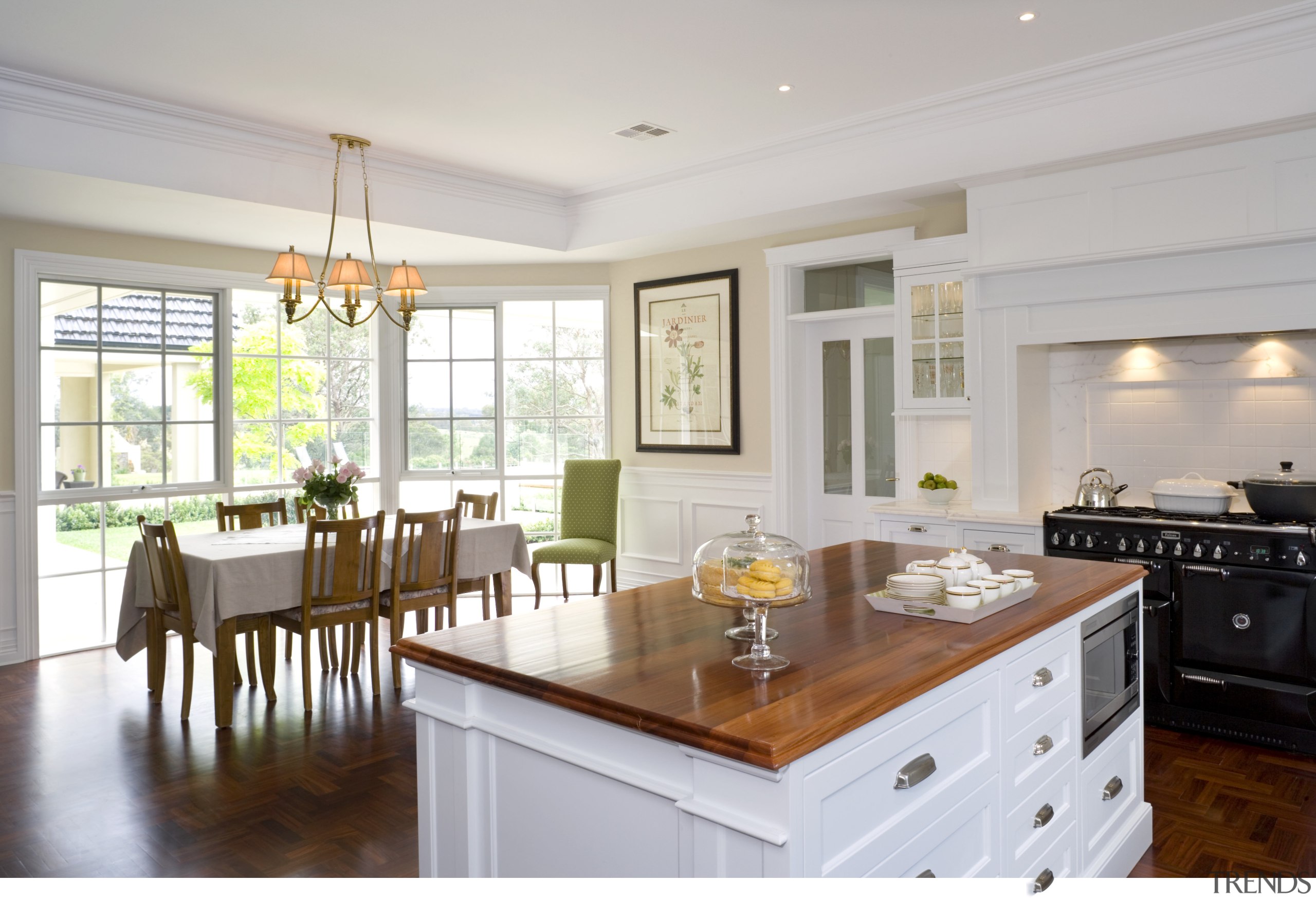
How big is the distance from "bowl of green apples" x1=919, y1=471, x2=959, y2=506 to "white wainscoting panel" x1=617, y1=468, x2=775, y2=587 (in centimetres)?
138

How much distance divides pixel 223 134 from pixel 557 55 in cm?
200

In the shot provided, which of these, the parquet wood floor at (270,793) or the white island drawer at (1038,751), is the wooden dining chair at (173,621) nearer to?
the parquet wood floor at (270,793)

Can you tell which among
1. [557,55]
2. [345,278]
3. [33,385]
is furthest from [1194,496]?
[33,385]

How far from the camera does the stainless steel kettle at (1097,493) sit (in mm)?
4309

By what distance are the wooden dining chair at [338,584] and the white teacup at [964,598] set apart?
287cm

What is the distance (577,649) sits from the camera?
6.48 feet

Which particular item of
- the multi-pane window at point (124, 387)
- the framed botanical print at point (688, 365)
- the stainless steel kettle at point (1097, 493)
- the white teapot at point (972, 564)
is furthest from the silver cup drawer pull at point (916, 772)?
the multi-pane window at point (124, 387)

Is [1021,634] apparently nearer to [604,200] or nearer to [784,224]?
[784,224]

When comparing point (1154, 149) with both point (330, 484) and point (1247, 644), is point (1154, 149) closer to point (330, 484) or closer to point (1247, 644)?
point (1247, 644)

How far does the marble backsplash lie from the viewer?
4.05 meters

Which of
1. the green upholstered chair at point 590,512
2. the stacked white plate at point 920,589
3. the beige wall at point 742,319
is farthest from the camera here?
the green upholstered chair at point 590,512

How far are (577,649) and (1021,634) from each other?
1.02m

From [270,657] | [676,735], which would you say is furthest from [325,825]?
[676,735]

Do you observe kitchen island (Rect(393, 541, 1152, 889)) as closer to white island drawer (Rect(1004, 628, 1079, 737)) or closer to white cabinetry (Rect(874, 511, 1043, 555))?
white island drawer (Rect(1004, 628, 1079, 737))
